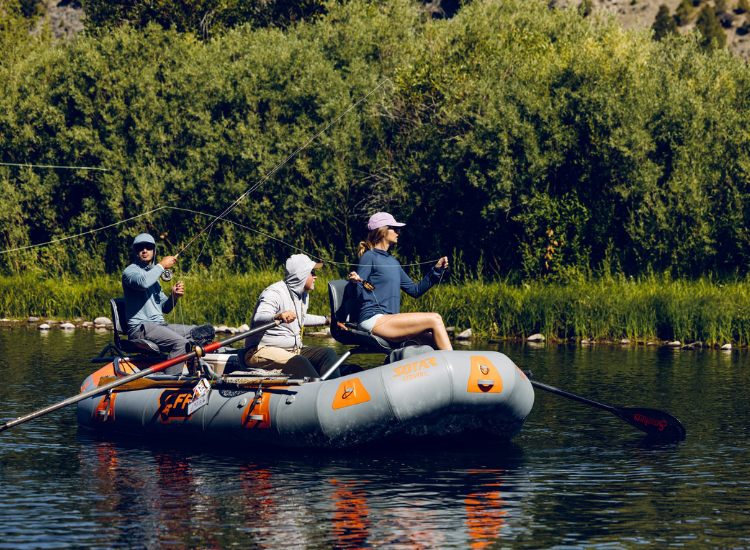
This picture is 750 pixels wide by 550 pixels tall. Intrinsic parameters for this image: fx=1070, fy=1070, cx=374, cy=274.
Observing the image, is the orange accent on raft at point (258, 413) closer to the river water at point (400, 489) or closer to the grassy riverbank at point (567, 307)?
the river water at point (400, 489)

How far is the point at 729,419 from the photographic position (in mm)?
10031

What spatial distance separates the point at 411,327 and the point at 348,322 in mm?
722

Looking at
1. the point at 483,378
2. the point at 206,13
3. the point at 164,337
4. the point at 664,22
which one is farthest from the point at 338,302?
the point at 664,22

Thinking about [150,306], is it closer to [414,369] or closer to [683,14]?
[414,369]

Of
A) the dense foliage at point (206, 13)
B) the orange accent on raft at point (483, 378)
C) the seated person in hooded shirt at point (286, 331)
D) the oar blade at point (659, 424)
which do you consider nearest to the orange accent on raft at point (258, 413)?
the seated person in hooded shirt at point (286, 331)

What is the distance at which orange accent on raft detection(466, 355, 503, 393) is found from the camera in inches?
326

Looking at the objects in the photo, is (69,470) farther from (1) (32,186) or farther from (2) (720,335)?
(1) (32,186)

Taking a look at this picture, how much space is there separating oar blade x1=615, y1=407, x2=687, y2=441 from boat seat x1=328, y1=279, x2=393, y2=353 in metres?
2.32

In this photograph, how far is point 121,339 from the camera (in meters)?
10.2

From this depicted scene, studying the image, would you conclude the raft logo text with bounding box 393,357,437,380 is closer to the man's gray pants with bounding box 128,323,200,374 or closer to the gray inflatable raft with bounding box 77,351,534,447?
the gray inflatable raft with bounding box 77,351,534,447

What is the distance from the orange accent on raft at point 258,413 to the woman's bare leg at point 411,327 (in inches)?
44.1

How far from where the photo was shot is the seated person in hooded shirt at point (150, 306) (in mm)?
9648

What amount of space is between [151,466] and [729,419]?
5.35 meters

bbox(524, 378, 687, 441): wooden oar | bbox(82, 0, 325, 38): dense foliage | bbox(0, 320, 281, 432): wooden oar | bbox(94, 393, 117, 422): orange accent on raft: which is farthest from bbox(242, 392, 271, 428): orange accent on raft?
bbox(82, 0, 325, 38): dense foliage
